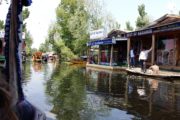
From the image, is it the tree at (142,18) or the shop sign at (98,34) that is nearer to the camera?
the shop sign at (98,34)

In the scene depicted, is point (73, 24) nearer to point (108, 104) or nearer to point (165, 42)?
point (165, 42)

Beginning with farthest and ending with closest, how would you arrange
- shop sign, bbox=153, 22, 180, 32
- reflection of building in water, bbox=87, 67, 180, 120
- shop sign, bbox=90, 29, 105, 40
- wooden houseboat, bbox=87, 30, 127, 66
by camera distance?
shop sign, bbox=90, 29, 105, 40 → wooden houseboat, bbox=87, 30, 127, 66 → shop sign, bbox=153, 22, 180, 32 → reflection of building in water, bbox=87, 67, 180, 120

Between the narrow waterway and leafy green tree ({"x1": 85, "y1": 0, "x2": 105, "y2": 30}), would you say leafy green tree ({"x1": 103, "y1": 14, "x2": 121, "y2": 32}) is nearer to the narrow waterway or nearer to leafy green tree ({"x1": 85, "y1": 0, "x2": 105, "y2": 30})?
leafy green tree ({"x1": 85, "y1": 0, "x2": 105, "y2": 30})

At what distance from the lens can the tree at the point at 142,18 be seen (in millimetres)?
68562

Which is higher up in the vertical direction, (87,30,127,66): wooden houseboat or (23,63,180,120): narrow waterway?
(87,30,127,66): wooden houseboat

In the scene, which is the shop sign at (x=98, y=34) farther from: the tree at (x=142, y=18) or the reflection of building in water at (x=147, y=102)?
the reflection of building in water at (x=147, y=102)

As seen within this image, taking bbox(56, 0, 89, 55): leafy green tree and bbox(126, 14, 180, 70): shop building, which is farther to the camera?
bbox(56, 0, 89, 55): leafy green tree

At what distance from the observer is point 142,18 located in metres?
69.5

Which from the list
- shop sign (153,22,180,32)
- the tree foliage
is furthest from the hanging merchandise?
the tree foliage

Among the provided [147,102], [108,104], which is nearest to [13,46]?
[108,104]

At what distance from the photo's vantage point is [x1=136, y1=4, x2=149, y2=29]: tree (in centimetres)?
6856

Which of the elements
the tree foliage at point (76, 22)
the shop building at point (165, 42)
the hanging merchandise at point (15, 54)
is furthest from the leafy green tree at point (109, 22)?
the hanging merchandise at point (15, 54)

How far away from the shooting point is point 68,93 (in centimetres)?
1521

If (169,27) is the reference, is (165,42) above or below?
below
